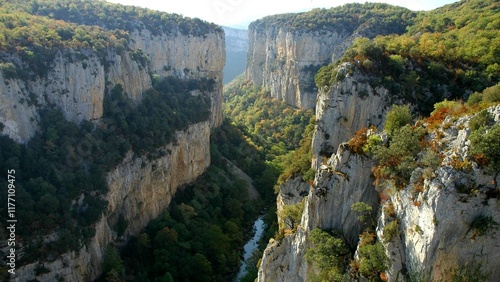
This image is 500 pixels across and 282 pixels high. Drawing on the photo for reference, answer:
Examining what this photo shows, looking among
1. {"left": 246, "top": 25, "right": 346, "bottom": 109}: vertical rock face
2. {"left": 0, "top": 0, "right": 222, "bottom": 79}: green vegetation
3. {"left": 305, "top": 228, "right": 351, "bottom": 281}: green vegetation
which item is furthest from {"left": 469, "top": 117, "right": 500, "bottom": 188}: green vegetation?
{"left": 246, "top": 25, "right": 346, "bottom": 109}: vertical rock face

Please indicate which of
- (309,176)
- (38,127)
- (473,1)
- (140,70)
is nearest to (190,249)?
(309,176)

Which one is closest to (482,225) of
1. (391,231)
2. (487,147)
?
(487,147)

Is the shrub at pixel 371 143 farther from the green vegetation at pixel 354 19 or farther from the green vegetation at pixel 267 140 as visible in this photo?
the green vegetation at pixel 354 19

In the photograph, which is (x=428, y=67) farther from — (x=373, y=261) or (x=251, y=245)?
(x=251, y=245)

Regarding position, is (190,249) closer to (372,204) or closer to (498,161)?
(372,204)

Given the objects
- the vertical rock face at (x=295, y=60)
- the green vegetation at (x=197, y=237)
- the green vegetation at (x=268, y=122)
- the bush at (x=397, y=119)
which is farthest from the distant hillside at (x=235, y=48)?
the bush at (x=397, y=119)

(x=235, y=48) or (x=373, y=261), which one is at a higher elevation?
(x=235, y=48)
